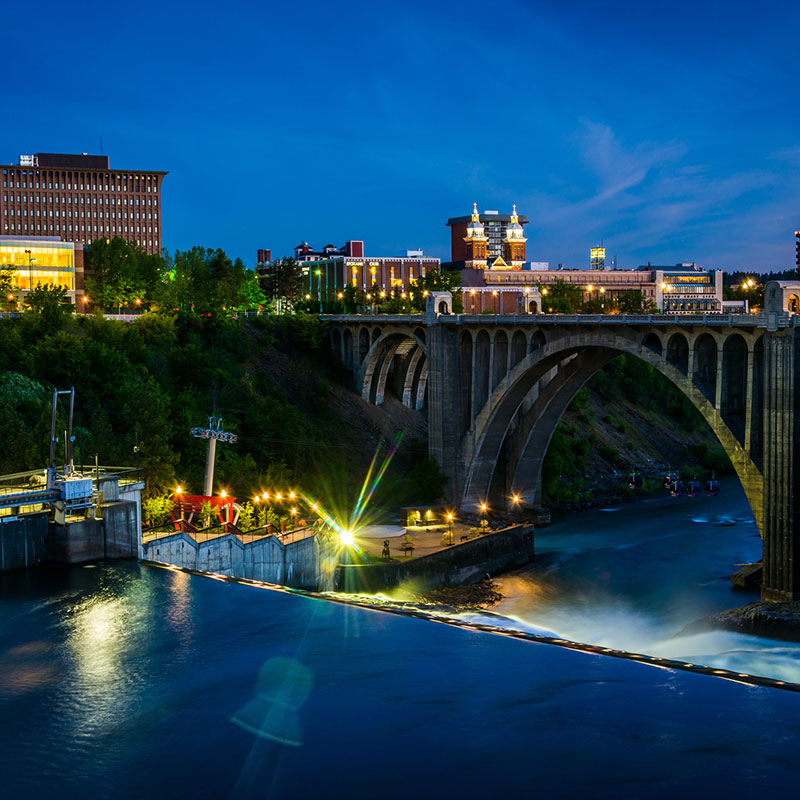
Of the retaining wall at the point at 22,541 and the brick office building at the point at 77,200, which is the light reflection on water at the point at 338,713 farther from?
the brick office building at the point at 77,200

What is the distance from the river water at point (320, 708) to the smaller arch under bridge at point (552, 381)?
627 inches

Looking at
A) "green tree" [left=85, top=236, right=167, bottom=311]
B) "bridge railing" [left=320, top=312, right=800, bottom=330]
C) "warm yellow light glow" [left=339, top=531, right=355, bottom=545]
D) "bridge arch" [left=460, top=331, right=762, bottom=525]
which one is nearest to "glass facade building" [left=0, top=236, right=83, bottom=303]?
"green tree" [left=85, top=236, right=167, bottom=311]

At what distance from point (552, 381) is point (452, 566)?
→ 44.9 feet

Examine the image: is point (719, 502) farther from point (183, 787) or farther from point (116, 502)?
point (183, 787)

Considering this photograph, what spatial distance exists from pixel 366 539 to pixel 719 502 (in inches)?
997

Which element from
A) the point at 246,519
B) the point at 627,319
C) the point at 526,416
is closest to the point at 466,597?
the point at 246,519

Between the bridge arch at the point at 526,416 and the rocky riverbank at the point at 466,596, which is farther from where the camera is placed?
the bridge arch at the point at 526,416

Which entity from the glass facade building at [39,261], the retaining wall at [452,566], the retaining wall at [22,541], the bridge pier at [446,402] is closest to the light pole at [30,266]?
the glass facade building at [39,261]

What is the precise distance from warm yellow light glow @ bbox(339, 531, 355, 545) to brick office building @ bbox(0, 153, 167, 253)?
112689 mm

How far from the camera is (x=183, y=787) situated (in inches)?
650

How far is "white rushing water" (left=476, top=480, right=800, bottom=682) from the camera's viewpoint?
34188 mm

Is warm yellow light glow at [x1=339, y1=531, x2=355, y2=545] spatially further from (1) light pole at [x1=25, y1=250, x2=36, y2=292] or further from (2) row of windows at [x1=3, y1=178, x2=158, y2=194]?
(2) row of windows at [x1=3, y1=178, x2=158, y2=194]

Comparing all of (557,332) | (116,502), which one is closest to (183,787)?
(116,502)

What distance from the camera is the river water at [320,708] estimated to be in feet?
55.2
